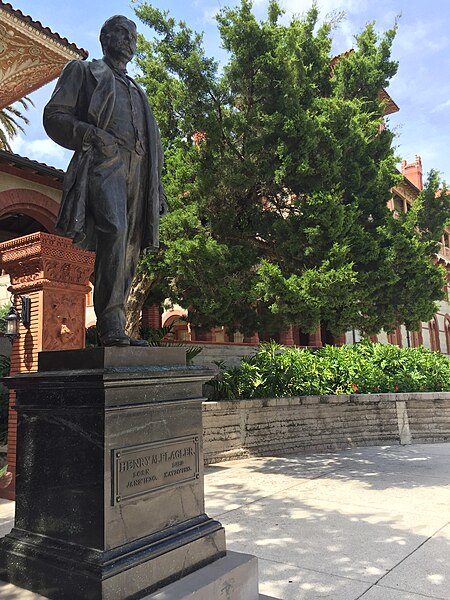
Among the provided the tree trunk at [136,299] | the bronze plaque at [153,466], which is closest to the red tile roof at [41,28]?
the tree trunk at [136,299]

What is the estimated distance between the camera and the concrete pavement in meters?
3.87

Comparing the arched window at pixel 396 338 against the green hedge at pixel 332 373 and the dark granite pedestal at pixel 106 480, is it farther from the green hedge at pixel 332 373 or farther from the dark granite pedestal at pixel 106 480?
the dark granite pedestal at pixel 106 480

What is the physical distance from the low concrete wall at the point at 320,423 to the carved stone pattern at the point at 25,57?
6.83 meters

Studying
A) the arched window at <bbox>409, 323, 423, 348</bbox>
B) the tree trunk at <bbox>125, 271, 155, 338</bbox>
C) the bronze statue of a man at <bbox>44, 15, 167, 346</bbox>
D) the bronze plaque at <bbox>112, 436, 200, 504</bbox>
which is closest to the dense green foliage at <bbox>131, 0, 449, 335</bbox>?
the tree trunk at <bbox>125, 271, 155, 338</bbox>

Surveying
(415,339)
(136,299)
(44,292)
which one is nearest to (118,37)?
(44,292)

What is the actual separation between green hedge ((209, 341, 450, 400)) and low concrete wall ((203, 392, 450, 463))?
1.84 feet

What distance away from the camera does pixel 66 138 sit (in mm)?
3287

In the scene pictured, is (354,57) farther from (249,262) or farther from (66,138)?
(66,138)

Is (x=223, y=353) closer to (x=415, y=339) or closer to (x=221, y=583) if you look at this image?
(x=221, y=583)

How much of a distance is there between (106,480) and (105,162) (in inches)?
79.3

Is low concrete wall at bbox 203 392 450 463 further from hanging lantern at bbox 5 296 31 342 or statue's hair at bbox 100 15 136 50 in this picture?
statue's hair at bbox 100 15 136 50

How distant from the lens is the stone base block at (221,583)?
2.76m

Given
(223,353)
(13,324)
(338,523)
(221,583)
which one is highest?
(13,324)

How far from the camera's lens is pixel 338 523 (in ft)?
17.9
